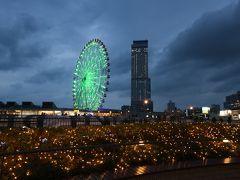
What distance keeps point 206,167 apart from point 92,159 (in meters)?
3.78

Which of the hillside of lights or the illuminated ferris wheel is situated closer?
the hillside of lights

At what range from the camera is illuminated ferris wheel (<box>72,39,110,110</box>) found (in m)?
55.1

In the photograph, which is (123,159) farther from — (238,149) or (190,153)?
(238,149)

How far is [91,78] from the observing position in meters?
55.9

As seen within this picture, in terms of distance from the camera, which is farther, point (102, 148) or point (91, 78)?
point (91, 78)

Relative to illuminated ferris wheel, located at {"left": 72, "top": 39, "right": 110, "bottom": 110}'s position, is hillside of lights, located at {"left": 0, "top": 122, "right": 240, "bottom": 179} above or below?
below

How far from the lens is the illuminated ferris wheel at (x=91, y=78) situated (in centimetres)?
5506

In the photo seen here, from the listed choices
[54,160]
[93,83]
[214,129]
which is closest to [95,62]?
[93,83]

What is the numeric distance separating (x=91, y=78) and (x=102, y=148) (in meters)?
44.4

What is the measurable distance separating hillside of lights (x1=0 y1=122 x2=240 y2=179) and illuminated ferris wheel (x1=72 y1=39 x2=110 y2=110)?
35822mm

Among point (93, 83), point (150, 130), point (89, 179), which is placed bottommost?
point (89, 179)

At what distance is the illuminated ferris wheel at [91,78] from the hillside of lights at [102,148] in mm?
35822

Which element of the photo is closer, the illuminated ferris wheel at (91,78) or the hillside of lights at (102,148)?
the hillside of lights at (102,148)

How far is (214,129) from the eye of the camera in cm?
1980
